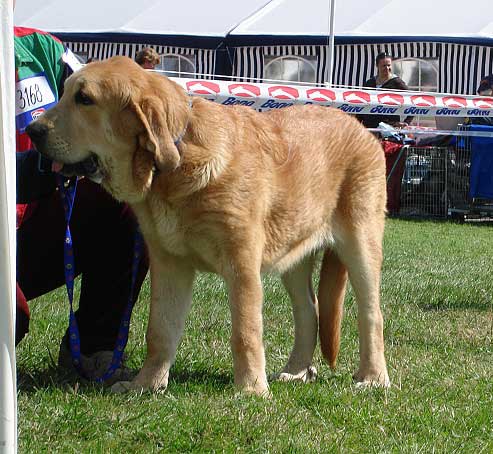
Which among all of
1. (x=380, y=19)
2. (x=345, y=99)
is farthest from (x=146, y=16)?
(x=345, y=99)

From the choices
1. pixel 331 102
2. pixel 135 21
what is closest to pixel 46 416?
pixel 331 102

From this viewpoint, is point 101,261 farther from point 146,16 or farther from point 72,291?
point 146,16

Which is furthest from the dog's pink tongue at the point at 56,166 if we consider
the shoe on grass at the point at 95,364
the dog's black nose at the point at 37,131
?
the shoe on grass at the point at 95,364

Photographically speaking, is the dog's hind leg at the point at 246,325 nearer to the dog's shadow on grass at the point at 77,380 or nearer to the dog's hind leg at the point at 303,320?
the dog's shadow on grass at the point at 77,380

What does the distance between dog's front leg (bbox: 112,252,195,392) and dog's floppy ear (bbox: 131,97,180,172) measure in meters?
0.56

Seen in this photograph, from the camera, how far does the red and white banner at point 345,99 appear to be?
12.3 m

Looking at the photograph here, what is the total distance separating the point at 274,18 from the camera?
68.6ft

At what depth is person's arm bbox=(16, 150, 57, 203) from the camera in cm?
375

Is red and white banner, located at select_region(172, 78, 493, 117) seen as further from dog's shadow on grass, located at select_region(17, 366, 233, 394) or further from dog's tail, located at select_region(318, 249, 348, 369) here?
dog's shadow on grass, located at select_region(17, 366, 233, 394)

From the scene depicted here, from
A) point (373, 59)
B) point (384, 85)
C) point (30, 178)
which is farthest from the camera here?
point (373, 59)

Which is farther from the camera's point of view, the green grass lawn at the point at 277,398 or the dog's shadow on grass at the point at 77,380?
the dog's shadow on grass at the point at 77,380

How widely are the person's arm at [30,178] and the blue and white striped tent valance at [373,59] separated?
51.8 ft

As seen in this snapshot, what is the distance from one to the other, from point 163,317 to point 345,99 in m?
9.62

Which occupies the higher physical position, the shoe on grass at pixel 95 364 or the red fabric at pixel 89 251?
the red fabric at pixel 89 251
